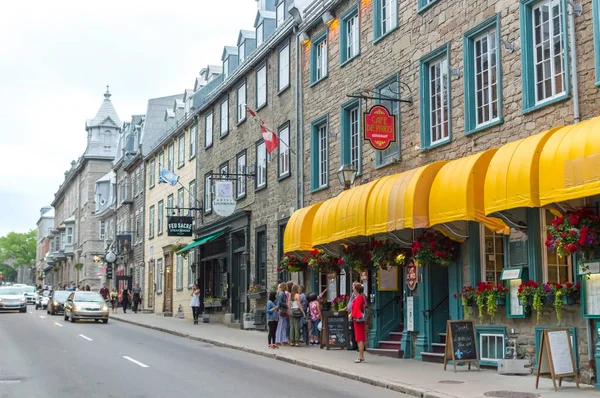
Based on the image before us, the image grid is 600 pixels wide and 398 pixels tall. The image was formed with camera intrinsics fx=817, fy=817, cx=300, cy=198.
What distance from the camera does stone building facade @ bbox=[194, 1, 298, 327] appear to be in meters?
26.8

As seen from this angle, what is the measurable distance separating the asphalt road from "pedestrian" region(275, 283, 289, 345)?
1386 millimetres

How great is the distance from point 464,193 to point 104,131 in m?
70.7

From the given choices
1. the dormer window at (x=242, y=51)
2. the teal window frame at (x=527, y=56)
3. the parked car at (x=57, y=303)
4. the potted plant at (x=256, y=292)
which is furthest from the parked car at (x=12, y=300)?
the teal window frame at (x=527, y=56)

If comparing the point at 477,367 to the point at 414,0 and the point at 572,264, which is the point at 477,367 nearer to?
the point at 572,264

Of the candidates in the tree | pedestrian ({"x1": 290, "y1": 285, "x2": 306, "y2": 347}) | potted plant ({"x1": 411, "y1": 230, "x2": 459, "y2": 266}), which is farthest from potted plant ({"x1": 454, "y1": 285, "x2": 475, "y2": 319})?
the tree

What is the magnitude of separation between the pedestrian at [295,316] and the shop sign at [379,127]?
4.85 m

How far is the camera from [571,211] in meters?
12.4

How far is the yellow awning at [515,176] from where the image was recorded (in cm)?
1254

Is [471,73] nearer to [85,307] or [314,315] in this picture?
[314,315]

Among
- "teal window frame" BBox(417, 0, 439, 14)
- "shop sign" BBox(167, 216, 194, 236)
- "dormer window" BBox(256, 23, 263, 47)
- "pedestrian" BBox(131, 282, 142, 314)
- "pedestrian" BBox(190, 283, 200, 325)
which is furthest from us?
"pedestrian" BBox(131, 282, 142, 314)

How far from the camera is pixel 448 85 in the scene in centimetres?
1722

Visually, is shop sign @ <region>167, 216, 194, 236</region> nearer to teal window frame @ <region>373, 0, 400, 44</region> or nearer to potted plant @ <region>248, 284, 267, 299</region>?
potted plant @ <region>248, 284, 267, 299</region>

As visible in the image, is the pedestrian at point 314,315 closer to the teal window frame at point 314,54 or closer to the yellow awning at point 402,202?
the yellow awning at point 402,202

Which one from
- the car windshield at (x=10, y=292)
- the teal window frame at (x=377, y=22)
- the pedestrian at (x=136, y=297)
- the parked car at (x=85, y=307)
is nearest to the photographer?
the teal window frame at (x=377, y=22)
